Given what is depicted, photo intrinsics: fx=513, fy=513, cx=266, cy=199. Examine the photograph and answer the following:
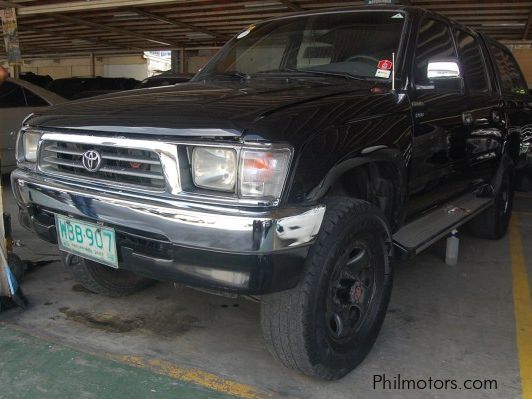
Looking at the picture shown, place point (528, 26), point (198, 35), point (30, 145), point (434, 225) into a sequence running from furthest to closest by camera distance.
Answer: point (198, 35) < point (528, 26) < point (434, 225) < point (30, 145)

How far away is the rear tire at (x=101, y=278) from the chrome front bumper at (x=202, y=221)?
959mm

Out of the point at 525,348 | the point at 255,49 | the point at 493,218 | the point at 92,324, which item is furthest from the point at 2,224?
the point at 493,218

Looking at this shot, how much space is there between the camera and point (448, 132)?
3.36 m

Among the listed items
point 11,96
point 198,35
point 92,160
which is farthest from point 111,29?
point 92,160

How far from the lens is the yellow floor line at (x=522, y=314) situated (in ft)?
8.68

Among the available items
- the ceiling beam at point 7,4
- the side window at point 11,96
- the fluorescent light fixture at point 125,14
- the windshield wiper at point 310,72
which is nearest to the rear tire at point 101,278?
the windshield wiper at point 310,72

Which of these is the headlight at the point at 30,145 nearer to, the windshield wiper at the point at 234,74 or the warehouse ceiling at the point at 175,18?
the windshield wiper at the point at 234,74

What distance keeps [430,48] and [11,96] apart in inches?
234

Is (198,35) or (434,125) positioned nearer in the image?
(434,125)

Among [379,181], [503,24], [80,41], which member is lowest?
[379,181]

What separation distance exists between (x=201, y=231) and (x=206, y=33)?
12.9 m

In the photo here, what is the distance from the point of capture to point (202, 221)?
2.00 m

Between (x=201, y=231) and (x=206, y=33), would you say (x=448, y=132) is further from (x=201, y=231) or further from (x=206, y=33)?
(x=206, y=33)

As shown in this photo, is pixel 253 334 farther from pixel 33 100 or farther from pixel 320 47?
pixel 33 100
